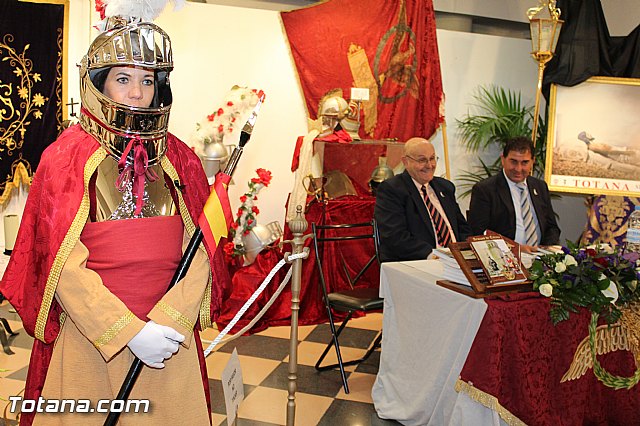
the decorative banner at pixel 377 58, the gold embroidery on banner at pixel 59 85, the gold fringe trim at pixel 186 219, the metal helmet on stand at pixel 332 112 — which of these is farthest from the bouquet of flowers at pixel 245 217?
the gold fringe trim at pixel 186 219

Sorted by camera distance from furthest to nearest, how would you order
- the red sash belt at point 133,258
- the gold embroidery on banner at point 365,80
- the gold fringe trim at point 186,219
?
the gold embroidery on banner at point 365,80 → the gold fringe trim at point 186,219 → the red sash belt at point 133,258

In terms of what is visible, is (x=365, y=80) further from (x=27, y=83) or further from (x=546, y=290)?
(x=546, y=290)

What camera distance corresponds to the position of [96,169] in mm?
1761

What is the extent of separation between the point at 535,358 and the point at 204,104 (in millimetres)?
3605

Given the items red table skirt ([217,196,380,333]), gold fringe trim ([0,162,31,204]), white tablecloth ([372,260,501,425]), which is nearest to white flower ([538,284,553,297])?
white tablecloth ([372,260,501,425])

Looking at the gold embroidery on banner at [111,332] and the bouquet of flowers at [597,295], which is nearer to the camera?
the gold embroidery on banner at [111,332]

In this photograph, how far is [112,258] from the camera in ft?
5.71

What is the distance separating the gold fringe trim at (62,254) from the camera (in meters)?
1.65

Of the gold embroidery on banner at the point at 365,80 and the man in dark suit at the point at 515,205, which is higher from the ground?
the gold embroidery on banner at the point at 365,80

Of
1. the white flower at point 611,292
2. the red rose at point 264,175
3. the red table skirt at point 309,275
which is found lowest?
the red table skirt at point 309,275

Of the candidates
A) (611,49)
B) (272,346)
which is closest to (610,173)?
(611,49)

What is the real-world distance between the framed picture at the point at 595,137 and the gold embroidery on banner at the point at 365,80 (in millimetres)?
1560
